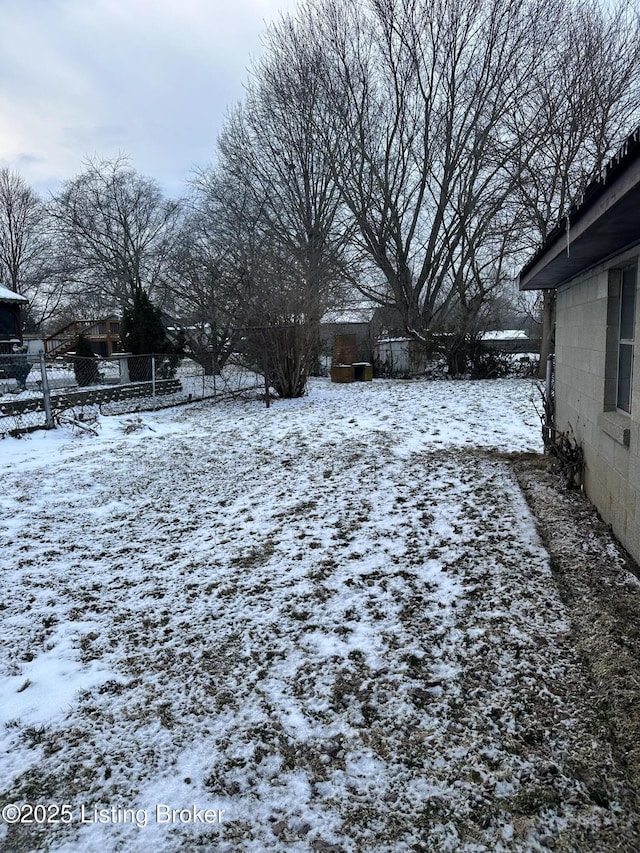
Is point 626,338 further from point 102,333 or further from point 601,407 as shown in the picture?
point 102,333

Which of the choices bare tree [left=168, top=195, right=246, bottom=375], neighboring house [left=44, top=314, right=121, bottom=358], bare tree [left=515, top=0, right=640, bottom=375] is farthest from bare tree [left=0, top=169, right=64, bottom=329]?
bare tree [left=515, top=0, right=640, bottom=375]

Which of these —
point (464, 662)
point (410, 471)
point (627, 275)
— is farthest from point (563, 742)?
point (410, 471)

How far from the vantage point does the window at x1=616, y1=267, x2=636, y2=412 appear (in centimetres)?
384

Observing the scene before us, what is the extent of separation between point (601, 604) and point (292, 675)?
6.40ft

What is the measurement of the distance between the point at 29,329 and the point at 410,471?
36128 mm

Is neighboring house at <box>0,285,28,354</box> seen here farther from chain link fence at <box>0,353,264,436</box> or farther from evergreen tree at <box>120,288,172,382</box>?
evergreen tree at <box>120,288,172,382</box>

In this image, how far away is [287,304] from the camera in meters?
12.8

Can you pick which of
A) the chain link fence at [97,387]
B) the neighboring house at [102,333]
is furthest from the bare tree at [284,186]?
the neighboring house at [102,333]

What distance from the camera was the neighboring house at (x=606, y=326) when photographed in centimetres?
276

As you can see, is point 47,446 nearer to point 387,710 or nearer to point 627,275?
point 387,710

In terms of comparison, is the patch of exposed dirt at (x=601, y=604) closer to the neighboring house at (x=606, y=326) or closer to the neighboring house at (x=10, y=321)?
the neighboring house at (x=606, y=326)

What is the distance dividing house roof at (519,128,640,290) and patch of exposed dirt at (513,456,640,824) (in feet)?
7.28

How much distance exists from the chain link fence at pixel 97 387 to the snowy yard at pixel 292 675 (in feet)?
14.3

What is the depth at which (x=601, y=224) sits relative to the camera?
9.87ft
